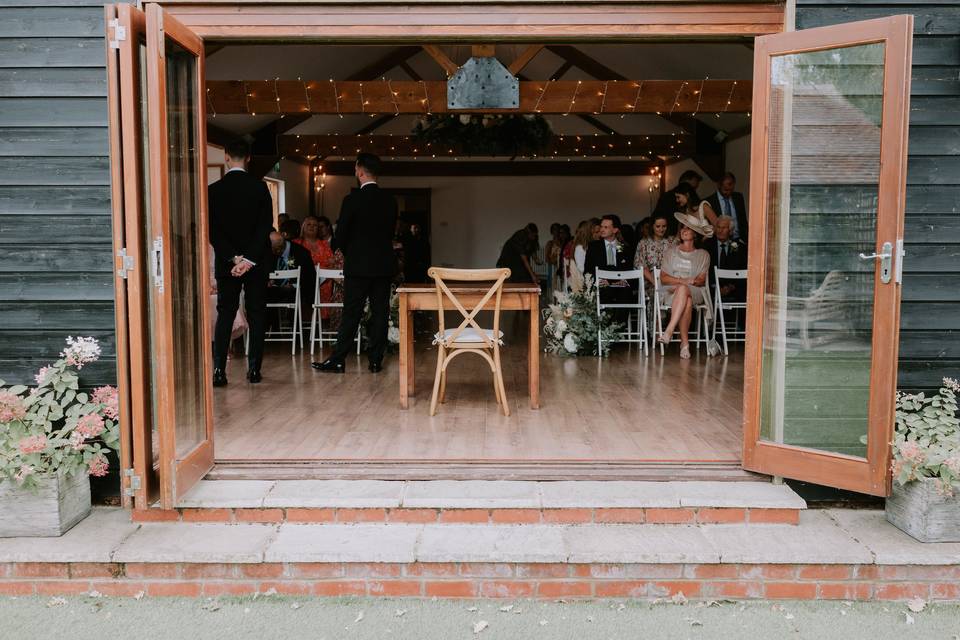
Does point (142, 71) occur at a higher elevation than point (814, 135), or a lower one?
higher

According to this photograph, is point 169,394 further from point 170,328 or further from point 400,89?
point 400,89

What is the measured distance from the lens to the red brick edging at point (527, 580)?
3.04 m

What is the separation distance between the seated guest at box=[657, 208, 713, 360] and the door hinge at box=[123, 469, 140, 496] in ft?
16.3

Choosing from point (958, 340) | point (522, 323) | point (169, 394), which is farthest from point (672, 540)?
point (522, 323)

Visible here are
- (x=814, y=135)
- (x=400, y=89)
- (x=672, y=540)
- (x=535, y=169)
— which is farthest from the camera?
(x=535, y=169)

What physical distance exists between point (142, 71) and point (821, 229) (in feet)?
9.01

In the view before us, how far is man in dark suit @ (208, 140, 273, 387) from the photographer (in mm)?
5203

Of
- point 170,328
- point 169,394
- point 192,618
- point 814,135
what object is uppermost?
point 814,135

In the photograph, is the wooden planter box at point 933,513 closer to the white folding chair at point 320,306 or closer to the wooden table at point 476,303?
the wooden table at point 476,303

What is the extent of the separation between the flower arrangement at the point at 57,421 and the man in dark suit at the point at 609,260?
5.10 m

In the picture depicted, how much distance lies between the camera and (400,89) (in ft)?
27.0

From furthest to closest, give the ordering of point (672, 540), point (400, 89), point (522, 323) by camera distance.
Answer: point (522, 323) → point (400, 89) → point (672, 540)

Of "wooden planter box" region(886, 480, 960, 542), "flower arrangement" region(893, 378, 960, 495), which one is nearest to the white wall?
"flower arrangement" region(893, 378, 960, 495)

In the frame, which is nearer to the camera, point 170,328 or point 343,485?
point 170,328
